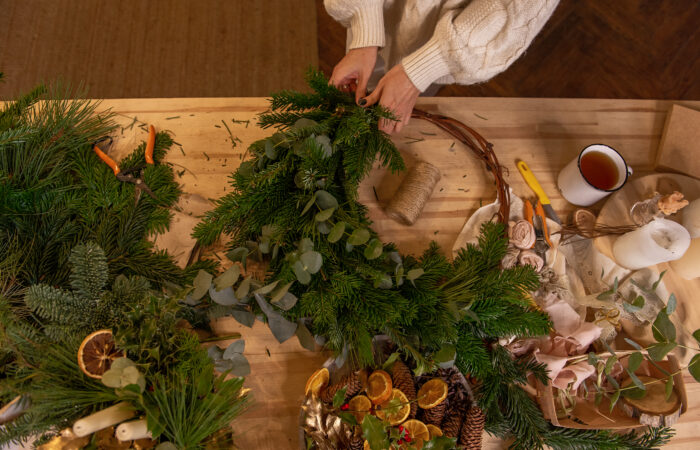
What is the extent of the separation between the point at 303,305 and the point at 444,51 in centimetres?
60

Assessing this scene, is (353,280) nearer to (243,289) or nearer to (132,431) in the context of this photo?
(243,289)

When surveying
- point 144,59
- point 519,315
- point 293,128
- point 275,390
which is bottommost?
point 275,390

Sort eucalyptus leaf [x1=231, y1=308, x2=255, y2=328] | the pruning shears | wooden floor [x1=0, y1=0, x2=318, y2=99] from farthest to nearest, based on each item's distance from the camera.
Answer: wooden floor [x1=0, y1=0, x2=318, y2=99] < the pruning shears < eucalyptus leaf [x1=231, y1=308, x2=255, y2=328]

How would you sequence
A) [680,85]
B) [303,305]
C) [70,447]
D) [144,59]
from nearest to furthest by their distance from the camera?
[70,447], [303,305], [144,59], [680,85]

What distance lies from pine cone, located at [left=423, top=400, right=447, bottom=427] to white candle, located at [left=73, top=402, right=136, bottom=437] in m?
0.50

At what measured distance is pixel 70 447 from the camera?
20.9 inches

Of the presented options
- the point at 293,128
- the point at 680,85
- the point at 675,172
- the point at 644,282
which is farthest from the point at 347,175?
the point at 680,85

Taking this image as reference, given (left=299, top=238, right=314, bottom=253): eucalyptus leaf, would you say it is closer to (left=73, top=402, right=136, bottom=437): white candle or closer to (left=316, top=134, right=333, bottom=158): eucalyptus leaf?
(left=316, top=134, right=333, bottom=158): eucalyptus leaf

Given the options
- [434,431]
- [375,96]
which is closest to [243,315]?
[434,431]

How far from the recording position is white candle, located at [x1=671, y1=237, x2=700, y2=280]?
917 millimetres

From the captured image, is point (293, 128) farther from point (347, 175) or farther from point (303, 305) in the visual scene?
point (303, 305)

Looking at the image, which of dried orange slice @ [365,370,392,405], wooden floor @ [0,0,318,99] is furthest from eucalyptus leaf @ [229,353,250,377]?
wooden floor @ [0,0,318,99]

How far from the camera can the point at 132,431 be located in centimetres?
52

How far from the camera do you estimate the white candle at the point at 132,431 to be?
514mm
